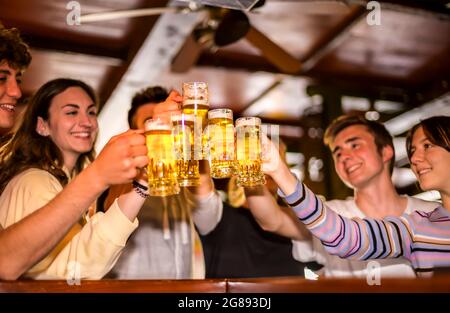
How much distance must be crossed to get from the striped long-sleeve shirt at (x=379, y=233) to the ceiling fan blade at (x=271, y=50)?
1661 millimetres

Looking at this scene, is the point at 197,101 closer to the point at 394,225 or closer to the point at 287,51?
the point at 394,225

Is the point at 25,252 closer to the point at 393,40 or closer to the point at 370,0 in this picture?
the point at 370,0

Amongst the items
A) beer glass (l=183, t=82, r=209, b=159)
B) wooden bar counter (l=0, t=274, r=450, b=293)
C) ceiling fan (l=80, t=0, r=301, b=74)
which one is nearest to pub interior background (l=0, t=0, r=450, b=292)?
ceiling fan (l=80, t=0, r=301, b=74)

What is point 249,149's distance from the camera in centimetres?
162

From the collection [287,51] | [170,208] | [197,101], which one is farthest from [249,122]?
[287,51]

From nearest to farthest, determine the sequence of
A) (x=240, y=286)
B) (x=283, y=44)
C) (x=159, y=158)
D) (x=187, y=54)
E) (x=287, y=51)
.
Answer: (x=240, y=286), (x=159, y=158), (x=187, y=54), (x=287, y=51), (x=283, y=44)

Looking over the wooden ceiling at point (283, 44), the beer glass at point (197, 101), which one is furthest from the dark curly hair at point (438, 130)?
the wooden ceiling at point (283, 44)

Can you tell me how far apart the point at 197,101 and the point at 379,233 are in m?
0.79

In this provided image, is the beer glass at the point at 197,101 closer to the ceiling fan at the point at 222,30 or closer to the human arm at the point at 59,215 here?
the human arm at the point at 59,215

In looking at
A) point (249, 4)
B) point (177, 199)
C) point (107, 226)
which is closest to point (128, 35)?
point (249, 4)

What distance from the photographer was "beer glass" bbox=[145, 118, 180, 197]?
1492mm

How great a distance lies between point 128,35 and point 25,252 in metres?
3.05

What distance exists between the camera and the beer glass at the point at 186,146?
1570mm

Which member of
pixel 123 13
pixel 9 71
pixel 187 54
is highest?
pixel 187 54
